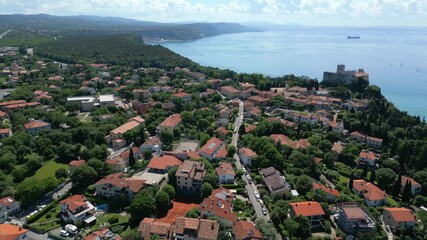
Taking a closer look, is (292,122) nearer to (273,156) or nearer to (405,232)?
(273,156)

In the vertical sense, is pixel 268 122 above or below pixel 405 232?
above

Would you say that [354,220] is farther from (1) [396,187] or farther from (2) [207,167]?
(2) [207,167]

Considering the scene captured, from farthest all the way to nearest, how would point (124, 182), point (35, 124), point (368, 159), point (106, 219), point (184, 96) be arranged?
point (184, 96) < point (35, 124) < point (368, 159) < point (124, 182) < point (106, 219)

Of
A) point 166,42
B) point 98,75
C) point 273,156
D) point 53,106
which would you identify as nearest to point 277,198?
point 273,156

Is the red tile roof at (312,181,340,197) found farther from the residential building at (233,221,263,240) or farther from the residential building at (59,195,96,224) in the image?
the residential building at (59,195,96,224)

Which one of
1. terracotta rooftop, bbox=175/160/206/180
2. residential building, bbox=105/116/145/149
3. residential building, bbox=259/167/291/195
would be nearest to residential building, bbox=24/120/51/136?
residential building, bbox=105/116/145/149

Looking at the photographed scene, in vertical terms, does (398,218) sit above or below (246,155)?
below

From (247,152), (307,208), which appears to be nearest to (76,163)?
(247,152)
